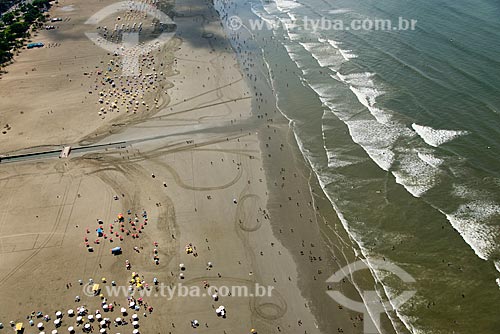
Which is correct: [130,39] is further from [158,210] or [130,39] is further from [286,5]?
[158,210]

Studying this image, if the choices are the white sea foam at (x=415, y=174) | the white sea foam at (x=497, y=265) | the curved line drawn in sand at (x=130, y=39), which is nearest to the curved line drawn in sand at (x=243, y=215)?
the white sea foam at (x=415, y=174)

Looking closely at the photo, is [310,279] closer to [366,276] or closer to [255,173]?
[366,276]

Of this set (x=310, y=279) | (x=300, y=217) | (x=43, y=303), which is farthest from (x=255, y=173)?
(x=43, y=303)


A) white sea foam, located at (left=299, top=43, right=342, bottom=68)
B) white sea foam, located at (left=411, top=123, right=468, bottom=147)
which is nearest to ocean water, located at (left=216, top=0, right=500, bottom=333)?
white sea foam, located at (left=411, top=123, right=468, bottom=147)

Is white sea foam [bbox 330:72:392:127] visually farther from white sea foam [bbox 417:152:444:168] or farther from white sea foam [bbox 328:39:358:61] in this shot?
white sea foam [bbox 417:152:444:168]

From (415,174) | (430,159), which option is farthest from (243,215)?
(430,159)
